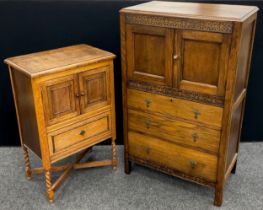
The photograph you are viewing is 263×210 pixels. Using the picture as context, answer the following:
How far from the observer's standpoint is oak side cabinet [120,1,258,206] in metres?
2.15

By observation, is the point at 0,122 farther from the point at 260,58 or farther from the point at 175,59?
the point at 260,58

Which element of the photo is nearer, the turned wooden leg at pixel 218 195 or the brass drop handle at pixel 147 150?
the turned wooden leg at pixel 218 195

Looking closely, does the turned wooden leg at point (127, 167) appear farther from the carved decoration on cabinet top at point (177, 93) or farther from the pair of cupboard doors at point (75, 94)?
the carved decoration on cabinet top at point (177, 93)

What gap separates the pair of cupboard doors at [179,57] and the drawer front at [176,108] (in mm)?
109

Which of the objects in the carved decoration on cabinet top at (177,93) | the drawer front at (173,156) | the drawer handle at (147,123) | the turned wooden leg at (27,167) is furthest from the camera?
the turned wooden leg at (27,167)

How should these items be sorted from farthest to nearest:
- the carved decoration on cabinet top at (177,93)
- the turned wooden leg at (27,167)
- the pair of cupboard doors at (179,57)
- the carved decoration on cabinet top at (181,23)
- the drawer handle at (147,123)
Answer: the turned wooden leg at (27,167) < the drawer handle at (147,123) < the carved decoration on cabinet top at (177,93) < the pair of cupboard doors at (179,57) < the carved decoration on cabinet top at (181,23)

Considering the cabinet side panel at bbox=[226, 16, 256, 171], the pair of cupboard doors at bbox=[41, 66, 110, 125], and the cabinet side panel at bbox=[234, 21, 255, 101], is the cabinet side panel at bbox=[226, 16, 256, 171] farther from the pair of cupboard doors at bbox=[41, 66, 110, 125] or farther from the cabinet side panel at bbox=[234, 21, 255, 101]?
the pair of cupboard doors at bbox=[41, 66, 110, 125]

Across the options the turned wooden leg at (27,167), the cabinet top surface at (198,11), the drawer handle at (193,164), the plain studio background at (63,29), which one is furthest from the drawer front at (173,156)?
the cabinet top surface at (198,11)

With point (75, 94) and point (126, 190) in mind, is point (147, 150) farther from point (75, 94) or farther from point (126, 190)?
point (75, 94)

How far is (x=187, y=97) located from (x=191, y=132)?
0.85 feet

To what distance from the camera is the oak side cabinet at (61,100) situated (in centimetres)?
234

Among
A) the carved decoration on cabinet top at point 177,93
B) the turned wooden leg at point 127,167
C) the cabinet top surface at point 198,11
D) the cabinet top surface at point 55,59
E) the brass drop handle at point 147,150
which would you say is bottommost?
the turned wooden leg at point 127,167

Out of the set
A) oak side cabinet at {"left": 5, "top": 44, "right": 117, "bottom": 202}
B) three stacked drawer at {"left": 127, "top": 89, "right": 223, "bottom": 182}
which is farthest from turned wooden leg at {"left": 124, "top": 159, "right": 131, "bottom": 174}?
oak side cabinet at {"left": 5, "top": 44, "right": 117, "bottom": 202}

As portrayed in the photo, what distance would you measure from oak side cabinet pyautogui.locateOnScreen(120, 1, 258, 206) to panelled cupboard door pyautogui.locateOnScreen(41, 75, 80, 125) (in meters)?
0.39
